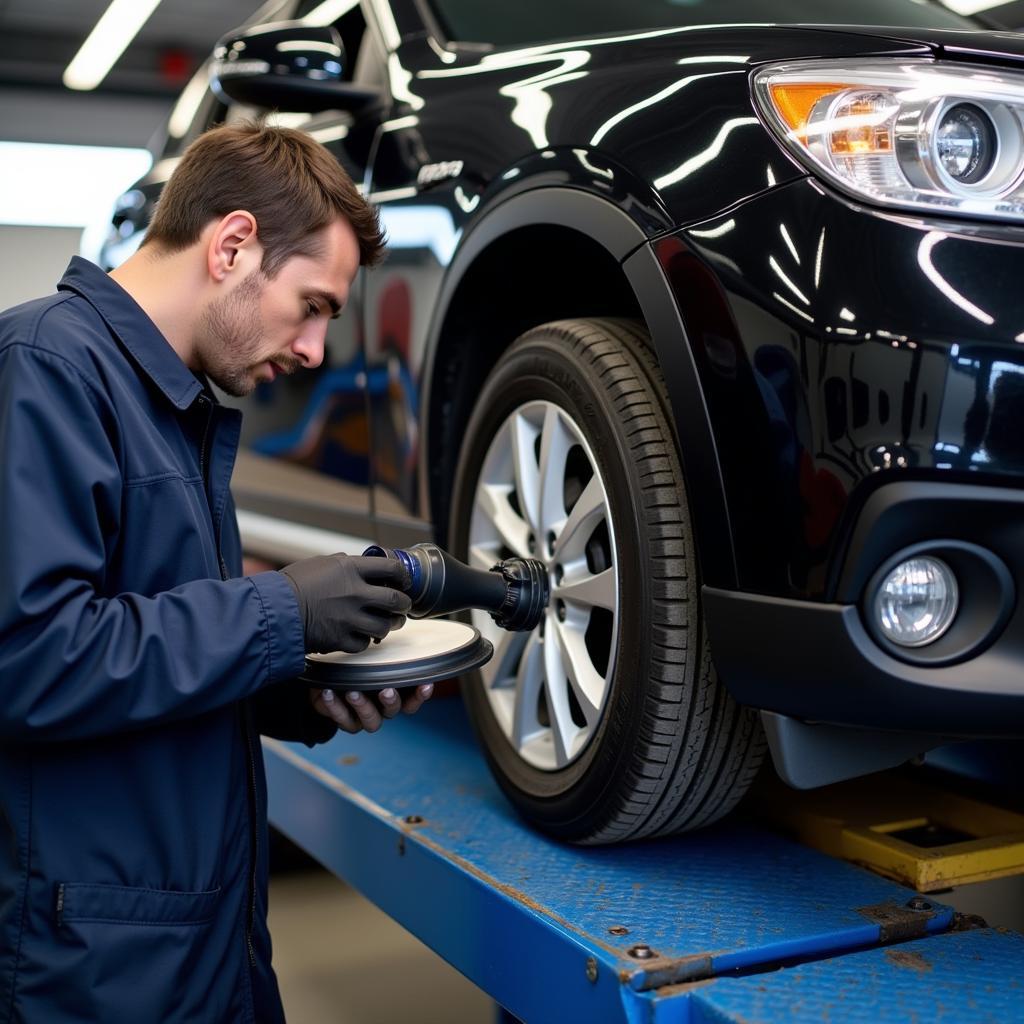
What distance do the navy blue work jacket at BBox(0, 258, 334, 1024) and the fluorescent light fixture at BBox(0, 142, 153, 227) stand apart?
11.1 m

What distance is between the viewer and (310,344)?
4.45 ft

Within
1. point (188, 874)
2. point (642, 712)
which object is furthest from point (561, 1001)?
point (188, 874)

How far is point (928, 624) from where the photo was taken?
48.3 inches

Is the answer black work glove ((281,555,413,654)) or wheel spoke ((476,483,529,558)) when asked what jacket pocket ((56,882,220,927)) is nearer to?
black work glove ((281,555,413,654))

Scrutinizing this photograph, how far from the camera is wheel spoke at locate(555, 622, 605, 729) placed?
1.49m

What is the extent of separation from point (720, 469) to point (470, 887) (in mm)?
634

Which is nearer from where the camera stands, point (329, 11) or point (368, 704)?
point (368, 704)

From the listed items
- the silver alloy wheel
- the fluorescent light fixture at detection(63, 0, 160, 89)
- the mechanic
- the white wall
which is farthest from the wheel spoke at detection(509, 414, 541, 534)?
the white wall

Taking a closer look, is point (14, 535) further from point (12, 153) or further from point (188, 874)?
point (12, 153)

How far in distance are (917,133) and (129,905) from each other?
3.54 feet

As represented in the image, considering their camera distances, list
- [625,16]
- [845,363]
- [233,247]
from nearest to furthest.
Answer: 1. [845,363]
2. [233,247]
3. [625,16]

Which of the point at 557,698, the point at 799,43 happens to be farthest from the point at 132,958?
the point at 799,43

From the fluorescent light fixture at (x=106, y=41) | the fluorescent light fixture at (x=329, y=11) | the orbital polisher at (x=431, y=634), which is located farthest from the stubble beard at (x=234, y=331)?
the fluorescent light fixture at (x=106, y=41)

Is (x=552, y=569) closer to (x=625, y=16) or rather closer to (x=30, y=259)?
(x=625, y=16)
